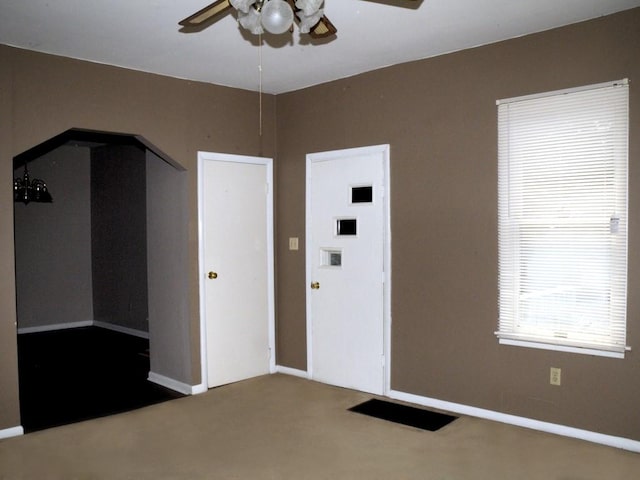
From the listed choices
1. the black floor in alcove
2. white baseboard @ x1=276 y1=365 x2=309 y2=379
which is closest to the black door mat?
white baseboard @ x1=276 y1=365 x2=309 y2=379

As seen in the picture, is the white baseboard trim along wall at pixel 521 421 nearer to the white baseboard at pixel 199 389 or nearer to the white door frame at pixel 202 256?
the white door frame at pixel 202 256

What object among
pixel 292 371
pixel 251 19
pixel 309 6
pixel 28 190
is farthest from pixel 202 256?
pixel 28 190

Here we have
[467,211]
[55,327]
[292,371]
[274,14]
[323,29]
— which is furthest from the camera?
[55,327]

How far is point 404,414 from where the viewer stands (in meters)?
4.12

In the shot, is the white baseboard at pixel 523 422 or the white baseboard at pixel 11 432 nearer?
the white baseboard at pixel 523 422

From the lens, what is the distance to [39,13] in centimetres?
325

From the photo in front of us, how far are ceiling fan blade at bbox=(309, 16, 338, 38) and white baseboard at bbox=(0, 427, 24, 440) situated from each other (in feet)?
10.7

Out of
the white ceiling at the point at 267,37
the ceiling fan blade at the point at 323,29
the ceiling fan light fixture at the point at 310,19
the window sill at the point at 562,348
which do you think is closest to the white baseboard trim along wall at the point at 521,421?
the window sill at the point at 562,348

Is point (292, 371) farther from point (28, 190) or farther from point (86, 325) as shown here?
point (86, 325)

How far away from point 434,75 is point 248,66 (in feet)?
4.72

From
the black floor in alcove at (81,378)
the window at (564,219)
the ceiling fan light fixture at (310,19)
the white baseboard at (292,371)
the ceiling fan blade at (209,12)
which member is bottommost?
the black floor in alcove at (81,378)

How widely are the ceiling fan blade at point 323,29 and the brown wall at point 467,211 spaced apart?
175 cm

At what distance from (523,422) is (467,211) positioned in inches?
58.9

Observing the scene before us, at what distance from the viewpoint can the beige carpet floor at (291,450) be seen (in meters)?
3.18
